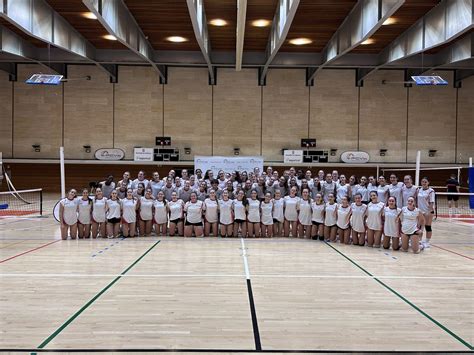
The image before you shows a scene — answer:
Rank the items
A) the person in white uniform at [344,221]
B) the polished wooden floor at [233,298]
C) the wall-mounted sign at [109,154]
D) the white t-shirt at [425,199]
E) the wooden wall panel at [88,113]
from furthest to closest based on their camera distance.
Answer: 1. the wooden wall panel at [88,113]
2. the wall-mounted sign at [109,154]
3. the white t-shirt at [425,199]
4. the person in white uniform at [344,221]
5. the polished wooden floor at [233,298]

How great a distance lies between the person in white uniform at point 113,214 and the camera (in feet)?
43.0

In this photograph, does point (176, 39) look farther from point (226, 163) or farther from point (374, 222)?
point (374, 222)

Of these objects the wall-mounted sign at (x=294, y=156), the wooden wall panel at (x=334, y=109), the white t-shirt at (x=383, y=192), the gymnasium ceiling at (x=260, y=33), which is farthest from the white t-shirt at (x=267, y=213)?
the wooden wall panel at (x=334, y=109)

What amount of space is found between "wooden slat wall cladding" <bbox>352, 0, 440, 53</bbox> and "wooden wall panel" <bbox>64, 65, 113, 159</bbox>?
16.2 meters

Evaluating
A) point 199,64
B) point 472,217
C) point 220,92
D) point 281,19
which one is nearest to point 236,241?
point 281,19

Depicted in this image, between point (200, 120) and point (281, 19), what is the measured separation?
12.9 metres

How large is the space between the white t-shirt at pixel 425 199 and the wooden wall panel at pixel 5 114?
2534 cm

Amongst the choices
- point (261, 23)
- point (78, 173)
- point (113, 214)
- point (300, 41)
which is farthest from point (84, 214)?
point (78, 173)

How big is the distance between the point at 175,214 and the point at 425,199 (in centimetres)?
768

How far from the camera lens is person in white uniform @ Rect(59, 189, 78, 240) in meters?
12.8

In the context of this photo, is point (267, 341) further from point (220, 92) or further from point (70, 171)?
point (70, 171)

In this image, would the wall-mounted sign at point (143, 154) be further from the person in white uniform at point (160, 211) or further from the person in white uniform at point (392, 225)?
the person in white uniform at point (392, 225)

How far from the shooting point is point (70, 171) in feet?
96.9

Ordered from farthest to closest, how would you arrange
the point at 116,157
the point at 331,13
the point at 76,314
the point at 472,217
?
1. the point at 116,157
2. the point at 472,217
3. the point at 331,13
4. the point at 76,314
